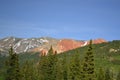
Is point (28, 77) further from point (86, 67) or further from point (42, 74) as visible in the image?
point (86, 67)

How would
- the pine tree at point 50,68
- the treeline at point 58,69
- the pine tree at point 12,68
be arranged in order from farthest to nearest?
the pine tree at point 50,68, the pine tree at point 12,68, the treeline at point 58,69

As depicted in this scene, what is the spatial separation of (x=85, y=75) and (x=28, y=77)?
60.6 m

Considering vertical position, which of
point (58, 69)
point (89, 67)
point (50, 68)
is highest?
point (50, 68)

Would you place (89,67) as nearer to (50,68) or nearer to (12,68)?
(12,68)

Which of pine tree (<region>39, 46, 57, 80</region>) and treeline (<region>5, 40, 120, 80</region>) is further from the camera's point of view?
pine tree (<region>39, 46, 57, 80</region>)

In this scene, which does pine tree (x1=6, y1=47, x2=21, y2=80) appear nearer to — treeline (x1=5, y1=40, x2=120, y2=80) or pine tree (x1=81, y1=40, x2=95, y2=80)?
treeline (x1=5, y1=40, x2=120, y2=80)

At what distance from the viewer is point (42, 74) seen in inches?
3853

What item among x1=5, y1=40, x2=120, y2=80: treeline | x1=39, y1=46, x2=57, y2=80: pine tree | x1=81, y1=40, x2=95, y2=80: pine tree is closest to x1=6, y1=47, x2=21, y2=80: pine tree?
x1=5, y1=40, x2=120, y2=80: treeline

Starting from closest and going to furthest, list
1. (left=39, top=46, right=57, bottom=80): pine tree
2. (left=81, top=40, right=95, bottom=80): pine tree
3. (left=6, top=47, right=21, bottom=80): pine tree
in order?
(left=81, top=40, right=95, bottom=80): pine tree
(left=6, top=47, right=21, bottom=80): pine tree
(left=39, top=46, right=57, bottom=80): pine tree

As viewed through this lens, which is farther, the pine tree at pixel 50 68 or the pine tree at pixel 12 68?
the pine tree at pixel 50 68

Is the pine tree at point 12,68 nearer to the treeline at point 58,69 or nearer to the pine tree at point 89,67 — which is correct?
the treeline at point 58,69

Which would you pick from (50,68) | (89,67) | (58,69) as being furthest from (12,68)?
(58,69)

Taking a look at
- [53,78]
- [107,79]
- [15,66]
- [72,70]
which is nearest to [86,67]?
[15,66]

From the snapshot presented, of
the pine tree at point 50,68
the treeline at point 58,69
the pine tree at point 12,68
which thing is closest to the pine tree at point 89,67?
the treeline at point 58,69
